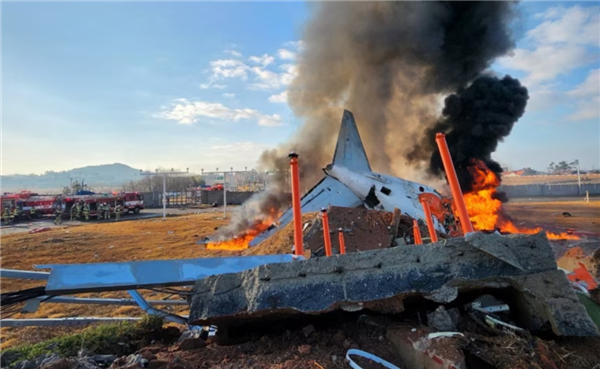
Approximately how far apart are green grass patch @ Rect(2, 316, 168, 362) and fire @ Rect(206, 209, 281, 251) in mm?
9417

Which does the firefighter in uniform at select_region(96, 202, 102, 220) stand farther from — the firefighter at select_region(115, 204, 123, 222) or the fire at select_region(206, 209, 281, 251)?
the fire at select_region(206, 209, 281, 251)

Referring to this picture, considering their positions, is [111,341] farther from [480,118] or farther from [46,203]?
[46,203]

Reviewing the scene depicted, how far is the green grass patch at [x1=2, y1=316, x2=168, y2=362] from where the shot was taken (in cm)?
313

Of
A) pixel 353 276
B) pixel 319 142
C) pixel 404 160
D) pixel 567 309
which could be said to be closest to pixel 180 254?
pixel 319 142

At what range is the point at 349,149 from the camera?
1563 cm

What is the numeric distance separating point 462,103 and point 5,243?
23.9m

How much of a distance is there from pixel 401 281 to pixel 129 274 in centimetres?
232

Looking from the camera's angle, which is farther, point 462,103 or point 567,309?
point 462,103

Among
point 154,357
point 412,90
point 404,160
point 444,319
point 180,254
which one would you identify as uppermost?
point 412,90

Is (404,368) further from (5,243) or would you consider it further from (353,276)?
(5,243)

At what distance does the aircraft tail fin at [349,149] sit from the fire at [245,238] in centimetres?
408

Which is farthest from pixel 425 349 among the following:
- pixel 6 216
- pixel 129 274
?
pixel 6 216

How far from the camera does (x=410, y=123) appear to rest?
20.0 meters

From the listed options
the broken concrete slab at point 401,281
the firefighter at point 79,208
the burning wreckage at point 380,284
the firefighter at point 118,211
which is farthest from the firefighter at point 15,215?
the broken concrete slab at point 401,281
